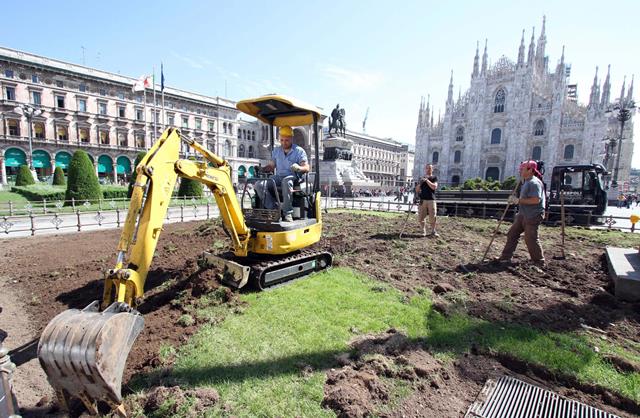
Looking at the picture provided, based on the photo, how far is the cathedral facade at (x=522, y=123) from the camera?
162 ft

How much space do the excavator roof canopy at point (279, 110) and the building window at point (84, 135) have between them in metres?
59.9

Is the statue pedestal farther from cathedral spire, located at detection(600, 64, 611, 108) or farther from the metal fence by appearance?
cathedral spire, located at detection(600, 64, 611, 108)

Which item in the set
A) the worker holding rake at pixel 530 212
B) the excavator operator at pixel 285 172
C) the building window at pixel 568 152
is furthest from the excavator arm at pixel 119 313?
the building window at pixel 568 152

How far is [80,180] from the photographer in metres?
19.2

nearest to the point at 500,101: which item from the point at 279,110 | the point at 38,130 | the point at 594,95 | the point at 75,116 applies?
the point at 594,95

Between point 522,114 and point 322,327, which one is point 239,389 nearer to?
point 322,327

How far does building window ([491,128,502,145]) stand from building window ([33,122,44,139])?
7544cm

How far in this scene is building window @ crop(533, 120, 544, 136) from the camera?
53.1 metres

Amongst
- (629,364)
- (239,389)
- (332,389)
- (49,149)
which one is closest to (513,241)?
(629,364)

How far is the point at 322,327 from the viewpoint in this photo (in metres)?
4.33

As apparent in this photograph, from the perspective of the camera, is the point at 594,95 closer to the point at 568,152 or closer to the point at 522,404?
the point at 568,152

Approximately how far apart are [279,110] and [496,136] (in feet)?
204

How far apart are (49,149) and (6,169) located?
586cm

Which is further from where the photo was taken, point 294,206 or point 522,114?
A: point 522,114
